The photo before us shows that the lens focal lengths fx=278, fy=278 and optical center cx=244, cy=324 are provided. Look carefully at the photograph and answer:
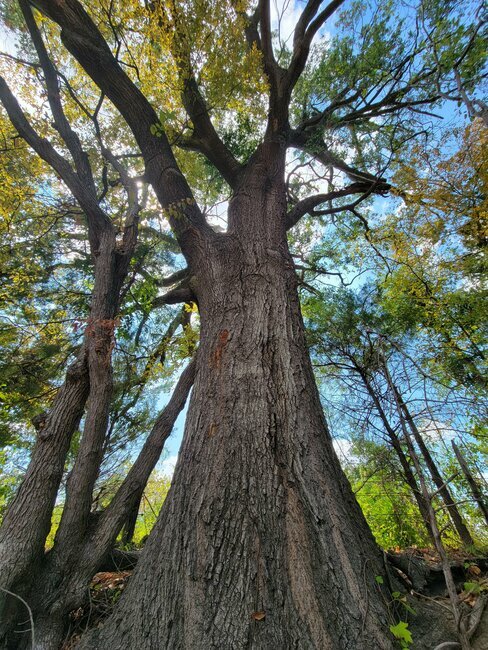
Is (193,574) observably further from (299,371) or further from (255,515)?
(299,371)

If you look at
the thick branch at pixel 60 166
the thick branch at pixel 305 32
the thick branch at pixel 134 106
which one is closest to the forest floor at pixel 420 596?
the thick branch at pixel 134 106

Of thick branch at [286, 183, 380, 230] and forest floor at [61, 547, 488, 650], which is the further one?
thick branch at [286, 183, 380, 230]

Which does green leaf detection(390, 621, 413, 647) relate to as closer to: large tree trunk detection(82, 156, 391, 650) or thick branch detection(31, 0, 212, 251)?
large tree trunk detection(82, 156, 391, 650)

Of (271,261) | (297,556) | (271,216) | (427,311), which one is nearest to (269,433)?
(297,556)

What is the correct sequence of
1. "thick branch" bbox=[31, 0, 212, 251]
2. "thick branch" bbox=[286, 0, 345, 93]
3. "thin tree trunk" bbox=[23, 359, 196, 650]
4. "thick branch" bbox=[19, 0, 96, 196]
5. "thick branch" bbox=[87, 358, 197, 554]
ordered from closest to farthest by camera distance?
"thin tree trunk" bbox=[23, 359, 196, 650], "thick branch" bbox=[87, 358, 197, 554], "thick branch" bbox=[31, 0, 212, 251], "thick branch" bbox=[19, 0, 96, 196], "thick branch" bbox=[286, 0, 345, 93]

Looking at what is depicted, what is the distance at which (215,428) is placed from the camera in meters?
1.64

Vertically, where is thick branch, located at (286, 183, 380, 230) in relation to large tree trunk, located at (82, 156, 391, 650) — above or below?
above

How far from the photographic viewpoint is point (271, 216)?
3.23 meters

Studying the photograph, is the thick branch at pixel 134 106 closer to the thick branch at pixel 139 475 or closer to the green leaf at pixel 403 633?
the thick branch at pixel 139 475

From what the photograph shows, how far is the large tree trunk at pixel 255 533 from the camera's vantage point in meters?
1.10

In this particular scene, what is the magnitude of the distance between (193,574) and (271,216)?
10.3 feet

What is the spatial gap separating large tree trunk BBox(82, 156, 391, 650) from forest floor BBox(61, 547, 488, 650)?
24 centimetres

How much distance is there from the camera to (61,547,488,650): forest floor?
121 cm

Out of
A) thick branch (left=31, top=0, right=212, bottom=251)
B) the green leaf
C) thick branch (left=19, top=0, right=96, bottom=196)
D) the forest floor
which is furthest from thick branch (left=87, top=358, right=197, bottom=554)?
thick branch (left=19, top=0, right=96, bottom=196)
